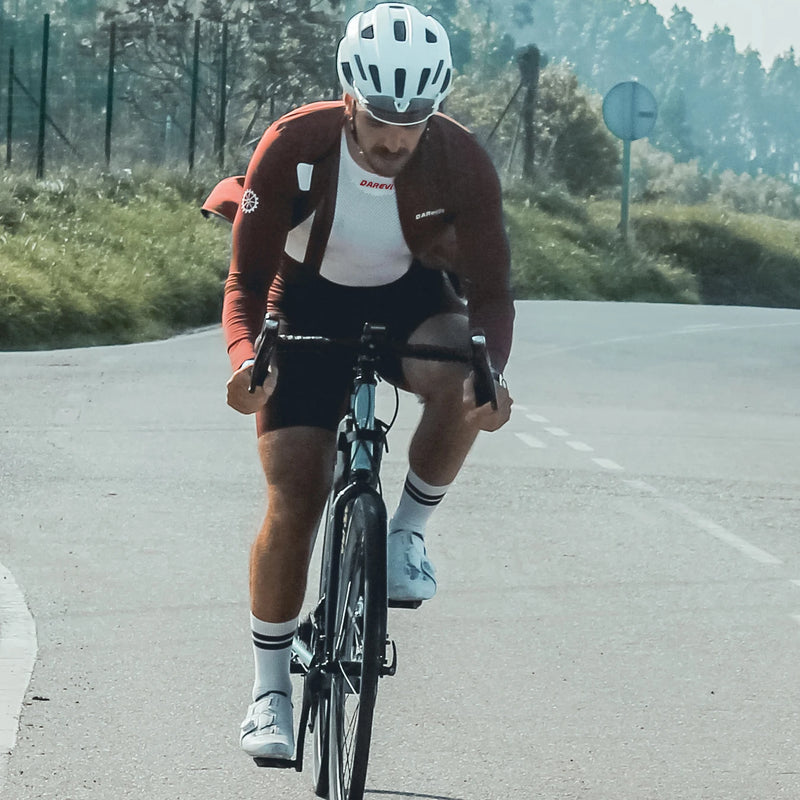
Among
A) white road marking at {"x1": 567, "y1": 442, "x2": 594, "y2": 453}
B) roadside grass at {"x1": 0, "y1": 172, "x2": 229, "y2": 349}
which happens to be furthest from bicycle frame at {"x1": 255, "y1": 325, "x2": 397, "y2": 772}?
roadside grass at {"x1": 0, "y1": 172, "x2": 229, "y2": 349}

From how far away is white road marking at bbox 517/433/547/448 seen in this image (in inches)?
478

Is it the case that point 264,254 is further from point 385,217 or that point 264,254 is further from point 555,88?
point 555,88

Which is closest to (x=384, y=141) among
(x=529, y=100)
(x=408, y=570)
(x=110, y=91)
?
(x=408, y=570)

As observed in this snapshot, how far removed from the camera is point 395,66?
426cm

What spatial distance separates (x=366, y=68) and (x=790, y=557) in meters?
4.84

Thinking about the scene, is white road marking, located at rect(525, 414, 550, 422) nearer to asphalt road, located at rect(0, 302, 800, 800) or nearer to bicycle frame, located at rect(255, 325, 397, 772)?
asphalt road, located at rect(0, 302, 800, 800)

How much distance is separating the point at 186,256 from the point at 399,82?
864 inches

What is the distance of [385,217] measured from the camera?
4.61 meters

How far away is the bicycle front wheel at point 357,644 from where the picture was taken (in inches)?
158

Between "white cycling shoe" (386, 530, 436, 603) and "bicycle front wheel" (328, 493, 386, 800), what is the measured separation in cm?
36

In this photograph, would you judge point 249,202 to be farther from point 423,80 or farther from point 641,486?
A: point 641,486

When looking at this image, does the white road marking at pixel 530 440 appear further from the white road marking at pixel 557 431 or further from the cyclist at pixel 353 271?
the cyclist at pixel 353 271

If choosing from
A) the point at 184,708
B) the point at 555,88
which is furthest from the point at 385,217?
the point at 555,88

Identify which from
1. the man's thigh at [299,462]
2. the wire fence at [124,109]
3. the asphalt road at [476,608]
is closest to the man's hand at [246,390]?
the man's thigh at [299,462]
